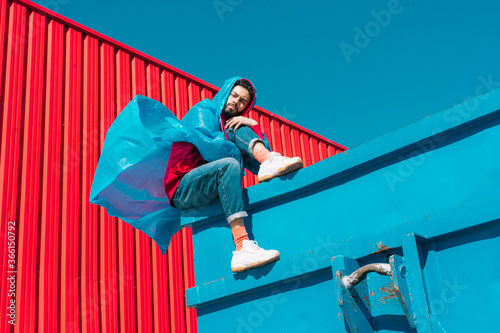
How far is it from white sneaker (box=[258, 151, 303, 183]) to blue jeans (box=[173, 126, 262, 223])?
14 centimetres

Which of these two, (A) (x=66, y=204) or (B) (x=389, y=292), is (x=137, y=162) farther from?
(A) (x=66, y=204)

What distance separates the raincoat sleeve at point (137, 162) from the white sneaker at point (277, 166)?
1.60ft

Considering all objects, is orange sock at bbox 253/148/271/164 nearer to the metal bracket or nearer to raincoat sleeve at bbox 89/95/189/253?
raincoat sleeve at bbox 89/95/189/253

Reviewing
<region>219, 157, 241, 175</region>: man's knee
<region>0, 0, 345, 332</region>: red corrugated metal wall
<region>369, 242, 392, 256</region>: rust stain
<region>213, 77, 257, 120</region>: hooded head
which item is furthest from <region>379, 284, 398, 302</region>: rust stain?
<region>0, 0, 345, 332</region>: red corrugated metal wall

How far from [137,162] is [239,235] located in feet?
2.43

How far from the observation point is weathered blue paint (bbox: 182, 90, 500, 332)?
198 cm

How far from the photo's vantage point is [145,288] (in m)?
5.51

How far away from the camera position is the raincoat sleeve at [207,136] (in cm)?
304

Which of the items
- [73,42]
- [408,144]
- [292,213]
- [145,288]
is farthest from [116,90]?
[408,144]

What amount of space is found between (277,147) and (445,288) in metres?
6.25

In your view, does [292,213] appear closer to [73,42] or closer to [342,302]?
[342,302]

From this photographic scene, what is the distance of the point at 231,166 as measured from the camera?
2.94m

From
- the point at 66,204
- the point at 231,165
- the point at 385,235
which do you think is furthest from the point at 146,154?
the point at 66,204

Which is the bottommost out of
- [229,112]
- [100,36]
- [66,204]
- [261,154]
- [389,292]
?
[389,292]
